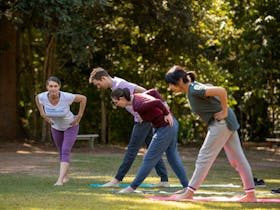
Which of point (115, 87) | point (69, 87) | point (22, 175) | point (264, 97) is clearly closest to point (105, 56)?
point (69, 87)

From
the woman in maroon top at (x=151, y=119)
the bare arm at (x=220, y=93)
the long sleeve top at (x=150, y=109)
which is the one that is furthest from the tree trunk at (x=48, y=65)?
the bare arm at (x=220, y=93)

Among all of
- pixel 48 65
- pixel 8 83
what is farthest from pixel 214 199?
pixel 48 65

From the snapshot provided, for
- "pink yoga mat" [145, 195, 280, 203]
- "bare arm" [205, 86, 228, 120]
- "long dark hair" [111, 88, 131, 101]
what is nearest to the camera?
"bare arm" [205, 86, 228, 120]

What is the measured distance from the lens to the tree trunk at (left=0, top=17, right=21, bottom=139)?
22.5 m

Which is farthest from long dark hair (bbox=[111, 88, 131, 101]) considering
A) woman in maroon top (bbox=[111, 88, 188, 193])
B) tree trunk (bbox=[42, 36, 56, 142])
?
tree trunk (bbox=[42, 36, 56, 142])

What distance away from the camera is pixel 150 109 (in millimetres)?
8727

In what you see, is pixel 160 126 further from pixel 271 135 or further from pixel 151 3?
pixel 271 135

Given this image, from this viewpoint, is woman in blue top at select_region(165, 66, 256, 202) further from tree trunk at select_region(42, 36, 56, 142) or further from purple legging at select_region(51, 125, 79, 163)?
tree trunk at select_region(42, 36, 56, 142)

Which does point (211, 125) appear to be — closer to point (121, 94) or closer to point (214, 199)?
point (214, 199)

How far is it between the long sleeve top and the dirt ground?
453cm

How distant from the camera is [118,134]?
86.6ft

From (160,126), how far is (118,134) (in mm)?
17532

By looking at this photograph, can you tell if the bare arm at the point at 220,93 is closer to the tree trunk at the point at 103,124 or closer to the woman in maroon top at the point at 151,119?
the woman in maroon top at the point at 151,119

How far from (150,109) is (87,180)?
3041mm
